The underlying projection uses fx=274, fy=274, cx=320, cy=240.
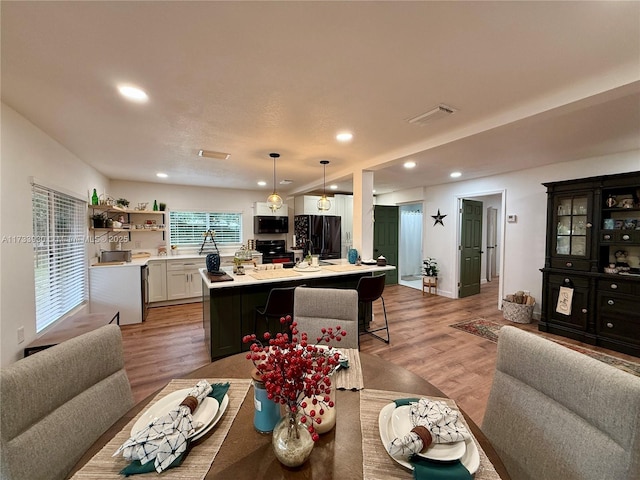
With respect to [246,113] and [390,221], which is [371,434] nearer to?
[246,113]

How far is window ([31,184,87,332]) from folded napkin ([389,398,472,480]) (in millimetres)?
3372

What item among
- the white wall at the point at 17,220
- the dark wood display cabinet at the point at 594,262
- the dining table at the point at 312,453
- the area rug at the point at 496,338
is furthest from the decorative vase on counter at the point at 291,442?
the dark wood display cabinet at the point at 594,262

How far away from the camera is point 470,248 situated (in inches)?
236

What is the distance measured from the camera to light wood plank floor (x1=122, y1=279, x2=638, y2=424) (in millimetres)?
2600

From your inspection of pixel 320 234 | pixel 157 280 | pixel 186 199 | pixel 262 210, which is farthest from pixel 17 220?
pixel 320 234

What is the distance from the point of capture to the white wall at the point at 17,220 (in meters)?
2.09

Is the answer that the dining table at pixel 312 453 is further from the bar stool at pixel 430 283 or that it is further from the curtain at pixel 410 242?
the curtain at pixel 410 242

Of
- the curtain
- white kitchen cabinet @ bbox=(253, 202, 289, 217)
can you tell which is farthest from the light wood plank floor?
the curtain

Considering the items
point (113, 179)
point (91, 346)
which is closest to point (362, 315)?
point (91, 346)

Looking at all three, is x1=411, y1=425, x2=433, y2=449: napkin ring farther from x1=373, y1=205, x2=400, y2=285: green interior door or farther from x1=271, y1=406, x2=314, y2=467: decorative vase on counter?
x1=373, y1=205, x2=400, y2=285: green interior door

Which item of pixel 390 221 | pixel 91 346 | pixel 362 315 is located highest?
pixel 390 221

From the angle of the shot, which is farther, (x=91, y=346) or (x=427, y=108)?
(x=427, y=108)

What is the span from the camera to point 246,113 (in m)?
2.37

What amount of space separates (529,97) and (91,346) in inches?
122
